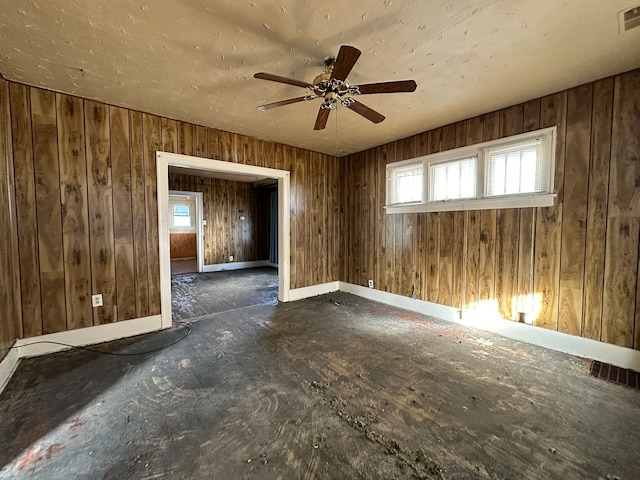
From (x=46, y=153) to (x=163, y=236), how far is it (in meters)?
1.23

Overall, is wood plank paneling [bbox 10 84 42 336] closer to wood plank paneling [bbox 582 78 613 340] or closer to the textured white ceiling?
the textured white ceiling

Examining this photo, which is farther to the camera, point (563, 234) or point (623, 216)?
point (563, 234)

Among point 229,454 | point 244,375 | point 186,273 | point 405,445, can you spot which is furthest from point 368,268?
point 186,273

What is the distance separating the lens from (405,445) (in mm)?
1450

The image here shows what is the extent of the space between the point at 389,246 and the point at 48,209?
13.1 feet

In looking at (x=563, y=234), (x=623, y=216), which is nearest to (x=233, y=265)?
(x=563, y=234)

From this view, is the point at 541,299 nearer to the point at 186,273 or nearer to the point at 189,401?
the point at 189,401

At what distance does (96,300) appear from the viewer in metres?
2.73

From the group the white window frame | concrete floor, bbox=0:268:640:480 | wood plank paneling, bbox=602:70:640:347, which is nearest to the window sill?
the white window frame

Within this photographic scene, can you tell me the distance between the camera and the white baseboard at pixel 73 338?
84.7 inches

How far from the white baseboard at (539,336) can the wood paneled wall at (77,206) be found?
3.40 m

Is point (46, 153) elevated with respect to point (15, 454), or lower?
elevated

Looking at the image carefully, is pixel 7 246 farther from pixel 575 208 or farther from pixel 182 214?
pixel 182 214

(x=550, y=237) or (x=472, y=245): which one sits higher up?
(x=550, y=237)
